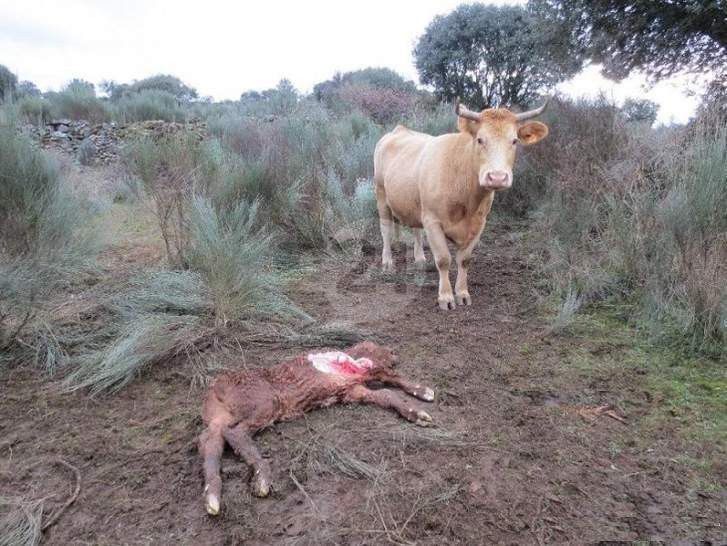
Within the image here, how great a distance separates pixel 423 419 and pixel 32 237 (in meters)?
3.76

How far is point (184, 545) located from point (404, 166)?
13.2 ft

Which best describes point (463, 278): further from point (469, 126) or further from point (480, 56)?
point (480, 56)

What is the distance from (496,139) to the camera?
378 centimetres

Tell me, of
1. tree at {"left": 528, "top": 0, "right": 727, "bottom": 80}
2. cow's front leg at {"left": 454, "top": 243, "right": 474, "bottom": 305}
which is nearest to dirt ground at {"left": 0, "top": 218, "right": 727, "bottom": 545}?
cow's front leg at {"left": 454, "top": 243, "right": 474, "bottom": 305}

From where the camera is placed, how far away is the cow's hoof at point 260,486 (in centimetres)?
206

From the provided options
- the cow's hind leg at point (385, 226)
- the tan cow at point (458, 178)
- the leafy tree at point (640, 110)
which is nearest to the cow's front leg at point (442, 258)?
the tan cow at point (458, 178)

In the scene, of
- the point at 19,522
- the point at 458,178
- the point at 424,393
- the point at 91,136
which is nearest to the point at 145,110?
the point at 91,136

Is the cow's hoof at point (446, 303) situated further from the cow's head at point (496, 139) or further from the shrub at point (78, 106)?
the shrub at point (78, 106)

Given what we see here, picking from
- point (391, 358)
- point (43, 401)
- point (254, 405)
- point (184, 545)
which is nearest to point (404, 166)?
point (391, 358)

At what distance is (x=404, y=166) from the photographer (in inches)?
199

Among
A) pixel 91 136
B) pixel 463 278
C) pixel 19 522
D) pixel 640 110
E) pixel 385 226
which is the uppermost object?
pixel 640 110

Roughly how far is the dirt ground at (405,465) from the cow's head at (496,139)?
4.34 feet

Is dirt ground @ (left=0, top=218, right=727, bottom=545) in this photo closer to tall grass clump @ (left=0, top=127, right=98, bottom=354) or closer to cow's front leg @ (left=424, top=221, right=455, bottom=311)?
tall grass clump @ (left=0, top=127, right=98, bottom=354)

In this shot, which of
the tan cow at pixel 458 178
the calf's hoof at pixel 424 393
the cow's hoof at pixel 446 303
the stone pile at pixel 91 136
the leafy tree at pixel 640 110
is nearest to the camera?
the calf's hoof at pixel 424 393
